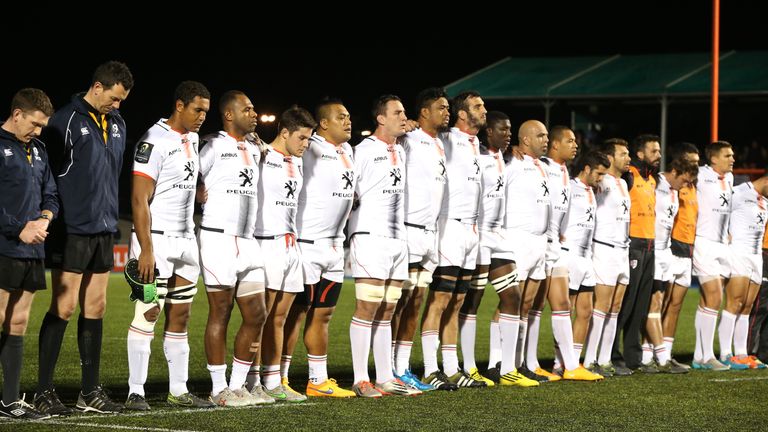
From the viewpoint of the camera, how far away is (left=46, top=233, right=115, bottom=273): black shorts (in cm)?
741

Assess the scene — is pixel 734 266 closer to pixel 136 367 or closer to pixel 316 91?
pixel 136 367

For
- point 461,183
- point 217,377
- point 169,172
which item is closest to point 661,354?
point 461,183

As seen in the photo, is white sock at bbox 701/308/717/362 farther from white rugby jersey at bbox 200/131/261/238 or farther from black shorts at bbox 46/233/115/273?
black shorts at bbox 46/233/115/273

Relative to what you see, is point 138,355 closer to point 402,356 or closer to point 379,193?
point 379,193

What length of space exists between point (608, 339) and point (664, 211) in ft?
4.71

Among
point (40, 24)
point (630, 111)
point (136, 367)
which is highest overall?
point (40, 24)

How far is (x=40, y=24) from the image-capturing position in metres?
33.0

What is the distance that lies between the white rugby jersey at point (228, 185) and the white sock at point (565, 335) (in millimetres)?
3598

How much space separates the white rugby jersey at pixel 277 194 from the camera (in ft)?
28.2

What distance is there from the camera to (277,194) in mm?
8633

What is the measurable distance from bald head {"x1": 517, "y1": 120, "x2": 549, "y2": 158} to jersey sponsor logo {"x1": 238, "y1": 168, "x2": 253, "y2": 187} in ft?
10.6

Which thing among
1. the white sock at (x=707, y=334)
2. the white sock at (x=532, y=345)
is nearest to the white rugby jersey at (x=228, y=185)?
the white sock at (x=532, y=345)

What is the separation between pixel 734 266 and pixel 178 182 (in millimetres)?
6826

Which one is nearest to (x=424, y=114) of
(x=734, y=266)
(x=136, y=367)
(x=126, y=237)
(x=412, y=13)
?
(x=136, y=367)
